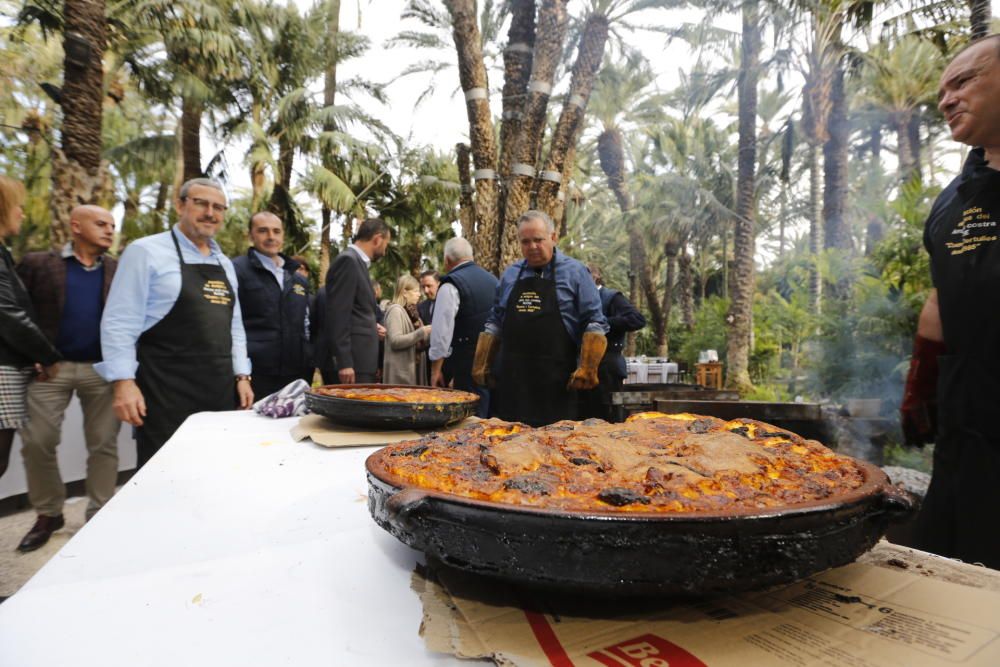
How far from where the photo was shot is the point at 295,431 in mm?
1928

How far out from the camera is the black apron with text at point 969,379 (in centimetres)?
151

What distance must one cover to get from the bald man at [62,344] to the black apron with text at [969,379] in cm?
431

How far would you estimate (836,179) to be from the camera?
1503 centimetres

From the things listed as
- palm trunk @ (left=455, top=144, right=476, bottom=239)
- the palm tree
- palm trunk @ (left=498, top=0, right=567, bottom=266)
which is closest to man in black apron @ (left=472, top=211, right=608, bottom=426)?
palm trunk @ (left=498, top=0, right=567, bottom=266)

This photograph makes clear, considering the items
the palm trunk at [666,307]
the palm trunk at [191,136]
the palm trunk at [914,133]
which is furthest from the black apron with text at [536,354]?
the palm trunk at [914,133]

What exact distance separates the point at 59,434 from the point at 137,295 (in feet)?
5.56

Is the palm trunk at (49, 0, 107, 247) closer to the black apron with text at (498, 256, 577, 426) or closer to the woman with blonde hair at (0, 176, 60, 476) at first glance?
the woman with blonde hair at (0, 176, 60, 476)

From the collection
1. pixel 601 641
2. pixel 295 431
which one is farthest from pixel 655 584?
pixel 295 431

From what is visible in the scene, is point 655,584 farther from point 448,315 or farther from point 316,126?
point 316,126

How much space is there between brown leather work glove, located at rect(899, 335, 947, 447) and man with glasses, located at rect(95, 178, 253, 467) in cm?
299

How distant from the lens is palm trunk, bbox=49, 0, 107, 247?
588 centimetres

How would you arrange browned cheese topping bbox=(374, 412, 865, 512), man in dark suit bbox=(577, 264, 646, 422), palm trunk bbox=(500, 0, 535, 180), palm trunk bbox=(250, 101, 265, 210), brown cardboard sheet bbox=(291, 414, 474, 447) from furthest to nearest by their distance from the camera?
palm trunk bbox=(250, 101, 265, 210)
palm trunk bbox=(500, 0, 535, 180)
man in dark suit bbox=(577, 264, 646, 422)
brown cardboard sheet bbox=(291, 414, 474, 447)
browned cheese topping bbox=(374, 412, 865, 512)

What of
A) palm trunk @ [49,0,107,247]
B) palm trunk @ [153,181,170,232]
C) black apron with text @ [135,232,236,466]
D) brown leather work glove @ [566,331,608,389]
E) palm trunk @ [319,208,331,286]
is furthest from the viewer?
palm trunk @ [153,181,170,232]

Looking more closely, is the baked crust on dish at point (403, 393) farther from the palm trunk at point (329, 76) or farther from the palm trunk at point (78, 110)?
the palm trunk at point (329, 76)
